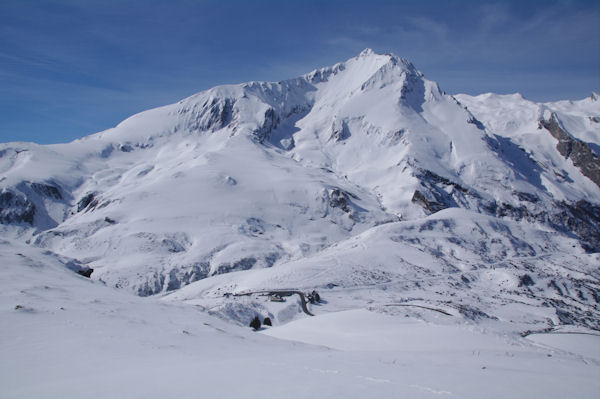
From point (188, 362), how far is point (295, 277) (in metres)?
58.9

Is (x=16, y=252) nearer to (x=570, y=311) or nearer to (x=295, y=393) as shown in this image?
(x=295, y=393)

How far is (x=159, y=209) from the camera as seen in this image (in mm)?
129625

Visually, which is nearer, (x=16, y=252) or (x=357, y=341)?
(x=357, y=341)

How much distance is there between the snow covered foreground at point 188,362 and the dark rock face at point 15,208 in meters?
148

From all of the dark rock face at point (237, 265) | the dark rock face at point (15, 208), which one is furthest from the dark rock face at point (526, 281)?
the dark rock face at point (15, 208)

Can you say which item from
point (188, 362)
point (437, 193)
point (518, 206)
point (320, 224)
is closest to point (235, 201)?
point (320, 224)

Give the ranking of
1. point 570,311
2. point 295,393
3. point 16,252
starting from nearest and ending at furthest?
point 295,393
point 16,252
point 570,311

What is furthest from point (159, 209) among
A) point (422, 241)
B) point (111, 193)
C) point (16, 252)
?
point (16, 252)

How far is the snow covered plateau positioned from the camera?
11.2m

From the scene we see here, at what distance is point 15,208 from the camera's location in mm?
147500

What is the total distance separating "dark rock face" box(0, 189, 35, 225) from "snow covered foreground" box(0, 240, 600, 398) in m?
148

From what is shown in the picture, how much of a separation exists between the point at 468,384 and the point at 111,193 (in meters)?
163

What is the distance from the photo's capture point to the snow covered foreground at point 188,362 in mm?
9219

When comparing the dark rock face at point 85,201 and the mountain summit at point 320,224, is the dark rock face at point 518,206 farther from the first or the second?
the dark rock face at point 85,201
